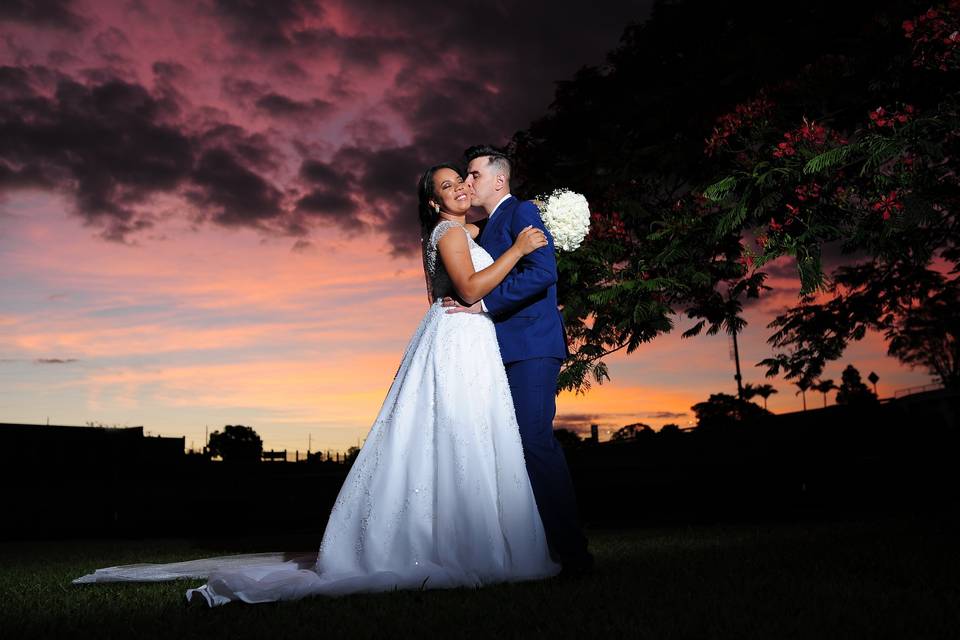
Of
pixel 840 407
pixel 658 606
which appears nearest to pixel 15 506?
pixel 658 606

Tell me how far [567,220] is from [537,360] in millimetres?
1140

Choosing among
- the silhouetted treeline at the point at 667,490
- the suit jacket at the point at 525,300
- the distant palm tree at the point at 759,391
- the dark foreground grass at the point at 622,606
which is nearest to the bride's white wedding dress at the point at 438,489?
the suit jacket at the point at 525,300

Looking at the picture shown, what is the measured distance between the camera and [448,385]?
17.9 ft

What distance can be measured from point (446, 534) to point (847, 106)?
288 inches

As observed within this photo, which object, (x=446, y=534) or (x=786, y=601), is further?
(x=446, y=534)

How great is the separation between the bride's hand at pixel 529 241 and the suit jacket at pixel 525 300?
108 millimetres

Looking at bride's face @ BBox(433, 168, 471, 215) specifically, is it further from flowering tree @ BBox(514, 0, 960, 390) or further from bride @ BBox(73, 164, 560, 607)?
flowering tree @ BBox(514, 0, 960, 390)

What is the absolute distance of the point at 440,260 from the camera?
5629mm

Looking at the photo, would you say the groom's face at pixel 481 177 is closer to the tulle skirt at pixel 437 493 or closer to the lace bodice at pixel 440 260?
the lace bodice at pixel 440 260

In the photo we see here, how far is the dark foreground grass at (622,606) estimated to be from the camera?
3.70 meters

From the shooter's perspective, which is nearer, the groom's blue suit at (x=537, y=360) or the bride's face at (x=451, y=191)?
the groom's blue suit at (x=537, y=360)

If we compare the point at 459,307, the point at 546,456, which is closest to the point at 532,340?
the point at 459,307

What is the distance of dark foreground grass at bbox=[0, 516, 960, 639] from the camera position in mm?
3697

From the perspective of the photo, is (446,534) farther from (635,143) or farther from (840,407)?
(840,407)
